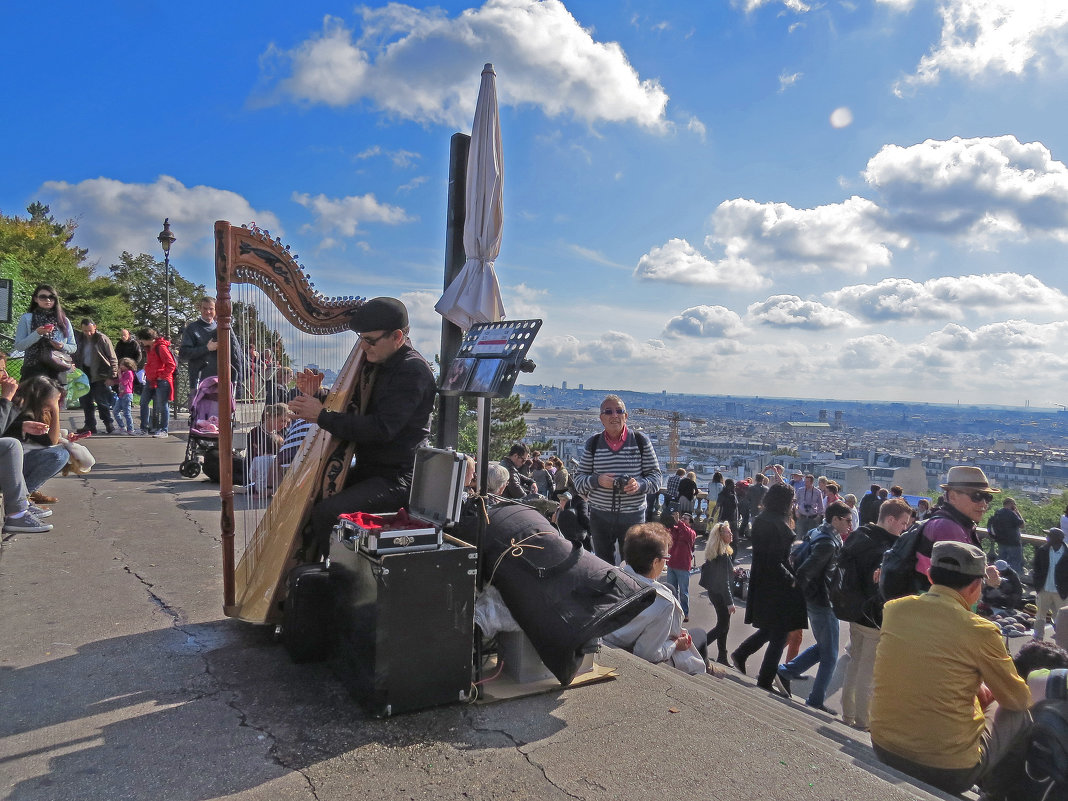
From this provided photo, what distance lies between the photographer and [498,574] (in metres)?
3.18

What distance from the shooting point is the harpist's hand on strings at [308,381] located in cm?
402

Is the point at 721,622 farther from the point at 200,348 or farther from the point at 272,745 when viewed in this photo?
the point at 200,348

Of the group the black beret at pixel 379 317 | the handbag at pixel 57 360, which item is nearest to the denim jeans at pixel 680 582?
the black beret at pixel 379 317

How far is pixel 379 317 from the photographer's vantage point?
355 cm

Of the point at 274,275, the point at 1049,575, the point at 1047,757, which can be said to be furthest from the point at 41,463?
the point at 1049,575

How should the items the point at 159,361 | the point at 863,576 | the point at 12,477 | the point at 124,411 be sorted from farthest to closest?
the point at 124,411 → the point at 159,361 → the point at 12,477 → the point at 863,576

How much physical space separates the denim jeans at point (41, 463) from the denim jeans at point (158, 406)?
5.30 metres

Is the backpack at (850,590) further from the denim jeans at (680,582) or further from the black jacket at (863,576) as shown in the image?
the denim jeans at (680,582)

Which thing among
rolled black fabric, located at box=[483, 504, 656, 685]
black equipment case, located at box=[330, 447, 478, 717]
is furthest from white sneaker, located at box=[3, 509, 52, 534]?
rolled black fabric, located at box=[483, 504, 656, 685]

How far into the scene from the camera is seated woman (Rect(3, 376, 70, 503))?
548 cm

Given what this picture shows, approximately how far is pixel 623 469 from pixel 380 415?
2.47 metres

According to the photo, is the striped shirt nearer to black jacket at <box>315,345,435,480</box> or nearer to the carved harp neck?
black jacket at <box>315,345,435,480</box>

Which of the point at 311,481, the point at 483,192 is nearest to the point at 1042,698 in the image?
the point at 311,481

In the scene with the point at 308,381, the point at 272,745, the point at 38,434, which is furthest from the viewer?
the point at 38,434
